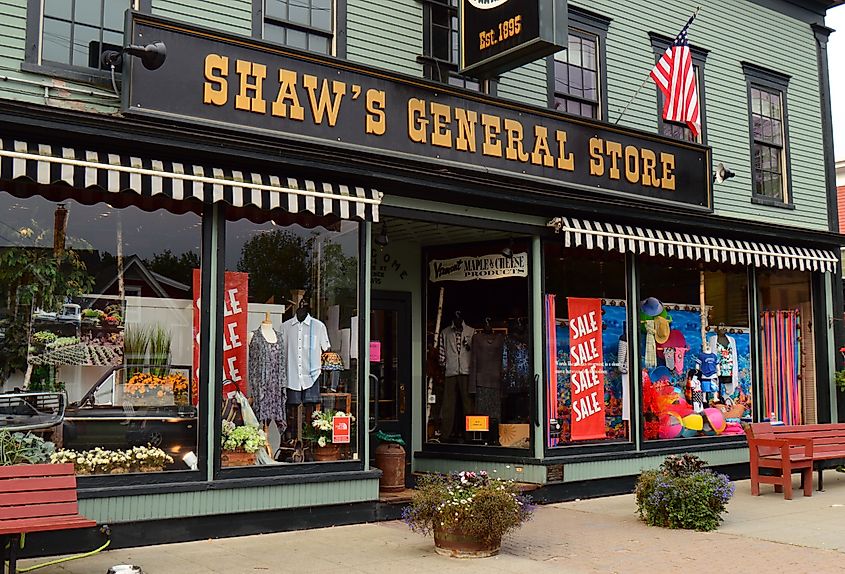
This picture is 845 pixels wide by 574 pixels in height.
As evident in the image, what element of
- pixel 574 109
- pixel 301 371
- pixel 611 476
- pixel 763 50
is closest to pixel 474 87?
pixel 574 109

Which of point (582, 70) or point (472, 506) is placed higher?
Answer: point (582, 70)

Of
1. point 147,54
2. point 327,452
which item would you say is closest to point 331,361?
point 327,452

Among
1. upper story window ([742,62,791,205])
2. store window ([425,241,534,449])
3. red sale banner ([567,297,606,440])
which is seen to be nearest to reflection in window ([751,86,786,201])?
upper story window ([742,62,791,205])

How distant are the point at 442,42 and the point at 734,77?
641 cm

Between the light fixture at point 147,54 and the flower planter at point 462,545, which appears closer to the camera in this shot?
the flower planter at point 462,545

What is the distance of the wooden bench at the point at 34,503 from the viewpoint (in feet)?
22.5

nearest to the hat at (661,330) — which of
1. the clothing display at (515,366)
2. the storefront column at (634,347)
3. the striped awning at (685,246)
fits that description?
the storefront column at (634,347)

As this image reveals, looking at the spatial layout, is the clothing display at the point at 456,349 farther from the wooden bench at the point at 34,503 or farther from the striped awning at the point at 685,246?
the wooden bench at the point at 34,503

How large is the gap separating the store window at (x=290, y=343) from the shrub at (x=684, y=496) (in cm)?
328

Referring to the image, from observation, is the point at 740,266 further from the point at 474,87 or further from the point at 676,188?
the point at 474,87

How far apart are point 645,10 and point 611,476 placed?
738 centimetres

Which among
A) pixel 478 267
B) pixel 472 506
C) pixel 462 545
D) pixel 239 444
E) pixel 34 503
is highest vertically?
pixel 478 267

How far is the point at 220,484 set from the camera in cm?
919

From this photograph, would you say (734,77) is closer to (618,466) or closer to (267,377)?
(618,466)
